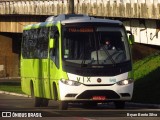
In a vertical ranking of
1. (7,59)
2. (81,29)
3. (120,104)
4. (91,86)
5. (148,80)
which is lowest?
(7,59)

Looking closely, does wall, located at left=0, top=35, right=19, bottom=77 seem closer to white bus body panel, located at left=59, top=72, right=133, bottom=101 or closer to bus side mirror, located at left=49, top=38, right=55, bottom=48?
bus side mirror, located at left=49, top=38, right=55, bottom=48

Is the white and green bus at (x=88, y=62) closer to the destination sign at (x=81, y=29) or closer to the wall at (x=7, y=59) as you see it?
the destination sign at (x=81, y=29)

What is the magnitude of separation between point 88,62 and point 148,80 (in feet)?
37.5

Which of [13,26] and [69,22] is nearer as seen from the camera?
[69,22]

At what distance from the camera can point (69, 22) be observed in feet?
83.3

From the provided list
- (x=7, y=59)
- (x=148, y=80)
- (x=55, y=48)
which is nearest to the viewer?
(x=55, y=48)

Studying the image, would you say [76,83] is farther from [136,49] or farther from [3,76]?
[3,76]

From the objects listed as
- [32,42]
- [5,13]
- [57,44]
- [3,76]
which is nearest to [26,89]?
[32,42]

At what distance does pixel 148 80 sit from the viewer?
1404 inches

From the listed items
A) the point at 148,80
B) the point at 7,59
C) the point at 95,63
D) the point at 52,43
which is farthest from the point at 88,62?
the point at 7,59

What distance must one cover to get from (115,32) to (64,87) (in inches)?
104

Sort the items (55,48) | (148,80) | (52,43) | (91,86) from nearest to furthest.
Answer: (91,86), (52,43), (55,48), (148,80)

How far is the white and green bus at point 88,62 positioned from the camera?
961 inches

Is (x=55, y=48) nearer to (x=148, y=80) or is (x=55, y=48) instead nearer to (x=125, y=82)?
(x=125, y=82)
